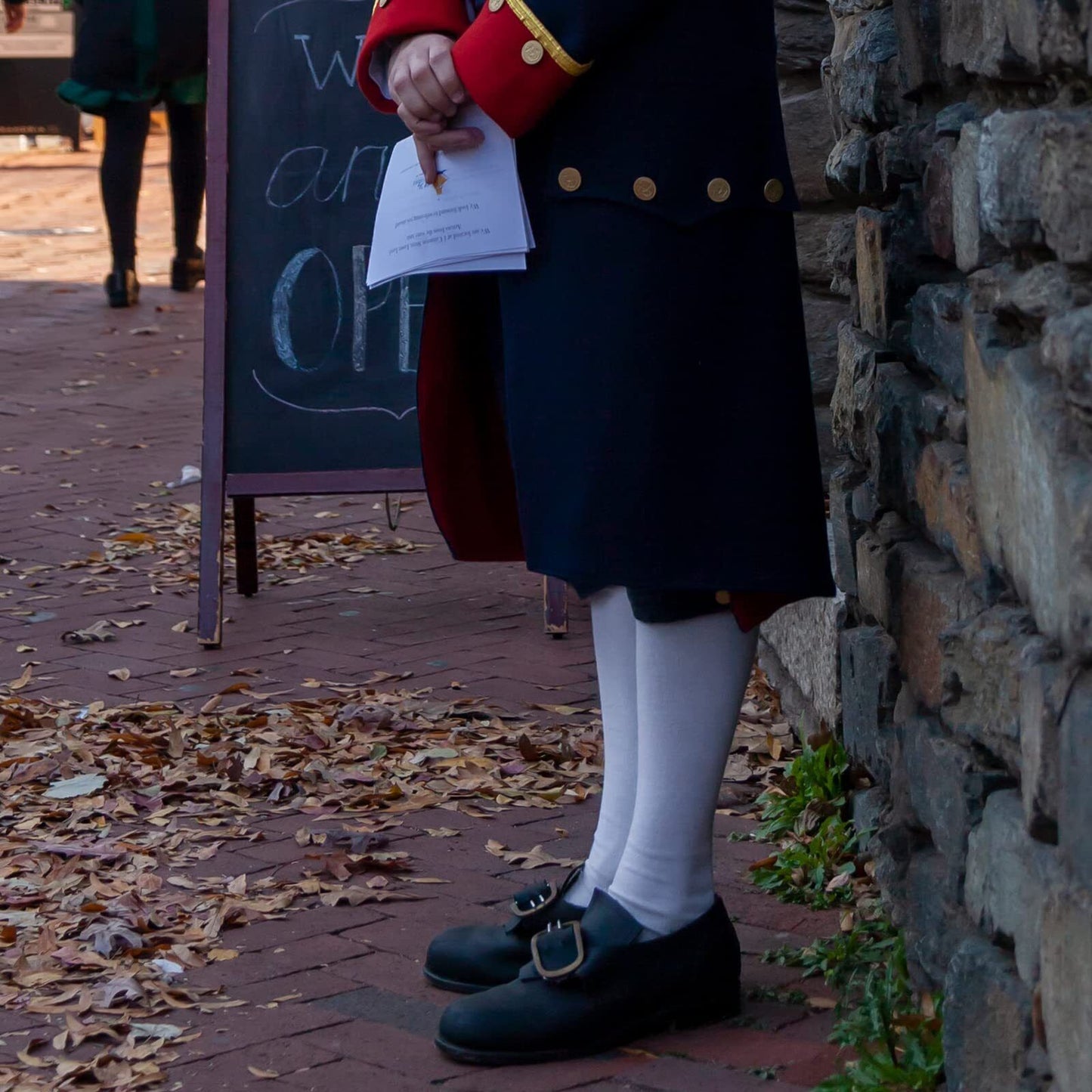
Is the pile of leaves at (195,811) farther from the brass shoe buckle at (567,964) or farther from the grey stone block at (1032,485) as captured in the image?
the grey stone block at (1032,485)

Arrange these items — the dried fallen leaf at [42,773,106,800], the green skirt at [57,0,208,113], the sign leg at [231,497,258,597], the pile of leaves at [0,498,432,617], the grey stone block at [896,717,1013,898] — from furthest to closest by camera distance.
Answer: the green skirt at [57,0,208,113] < the pile of leaves at [0,498,432,617] < the sign leg at [231,497,258,597] < the dried fallen leaf at [42,773,106,800] < the grey stone block at [896,717,1013,898]

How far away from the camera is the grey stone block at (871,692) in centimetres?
226

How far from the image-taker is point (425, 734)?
336 cm

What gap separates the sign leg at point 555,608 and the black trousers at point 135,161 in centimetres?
474

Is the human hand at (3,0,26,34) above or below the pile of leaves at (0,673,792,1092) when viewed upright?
above

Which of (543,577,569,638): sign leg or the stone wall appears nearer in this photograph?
the stone wall

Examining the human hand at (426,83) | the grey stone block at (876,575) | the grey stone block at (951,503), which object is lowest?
the grey stone block at (876,575)

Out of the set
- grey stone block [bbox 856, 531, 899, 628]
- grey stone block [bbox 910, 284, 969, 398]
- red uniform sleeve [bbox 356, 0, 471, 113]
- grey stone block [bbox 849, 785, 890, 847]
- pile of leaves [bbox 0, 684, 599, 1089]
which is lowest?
pile of leaves [bbox 0, 684, 599, 1089]

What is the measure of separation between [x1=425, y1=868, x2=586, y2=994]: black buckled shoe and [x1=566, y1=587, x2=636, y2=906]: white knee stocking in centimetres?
3

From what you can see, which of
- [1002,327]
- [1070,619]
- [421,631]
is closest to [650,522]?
[1002,327]

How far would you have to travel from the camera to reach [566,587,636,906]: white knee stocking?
7.06 ft

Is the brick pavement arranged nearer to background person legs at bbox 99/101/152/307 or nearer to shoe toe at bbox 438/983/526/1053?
shoe toe at bbox 438/983/526/1053

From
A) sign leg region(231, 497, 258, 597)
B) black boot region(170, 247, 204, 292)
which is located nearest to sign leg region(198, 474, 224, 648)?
sign leg region(231, 497, 258, 597)

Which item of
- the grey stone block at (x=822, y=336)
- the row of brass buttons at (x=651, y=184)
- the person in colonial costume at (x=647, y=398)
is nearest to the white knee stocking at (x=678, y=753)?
the person in colonial costume at (x=647, y=398)
